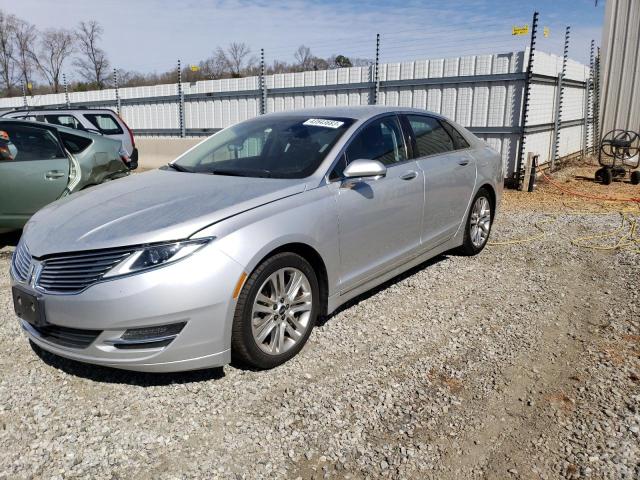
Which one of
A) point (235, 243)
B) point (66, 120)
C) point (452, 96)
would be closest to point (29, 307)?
point (235, 243)

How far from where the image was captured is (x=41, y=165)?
19.3 ft

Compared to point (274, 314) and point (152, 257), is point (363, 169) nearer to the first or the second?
point (274, 314)

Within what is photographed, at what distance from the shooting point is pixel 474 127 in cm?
1013

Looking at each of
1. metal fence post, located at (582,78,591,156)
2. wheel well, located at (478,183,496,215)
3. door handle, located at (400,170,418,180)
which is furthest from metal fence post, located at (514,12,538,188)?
door handle, located at (400,170,418,180)

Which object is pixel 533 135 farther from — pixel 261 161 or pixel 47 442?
pixel 47 442

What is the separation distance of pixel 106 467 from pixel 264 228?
144 cm

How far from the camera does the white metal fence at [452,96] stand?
980 cm

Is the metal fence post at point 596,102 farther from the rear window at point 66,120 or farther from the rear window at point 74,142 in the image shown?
the rear window at point 74,142

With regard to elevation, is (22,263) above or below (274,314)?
above

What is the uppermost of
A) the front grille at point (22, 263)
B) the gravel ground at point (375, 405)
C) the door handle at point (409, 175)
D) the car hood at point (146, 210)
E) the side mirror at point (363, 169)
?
the side mirror at point (363, 169)

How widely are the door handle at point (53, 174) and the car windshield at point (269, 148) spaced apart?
87.1 inches

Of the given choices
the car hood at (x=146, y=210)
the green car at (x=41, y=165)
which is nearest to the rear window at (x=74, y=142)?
the green car at (x=41, y=165)

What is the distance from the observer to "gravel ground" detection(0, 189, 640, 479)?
2525mm

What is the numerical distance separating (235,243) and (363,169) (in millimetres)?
1141
